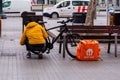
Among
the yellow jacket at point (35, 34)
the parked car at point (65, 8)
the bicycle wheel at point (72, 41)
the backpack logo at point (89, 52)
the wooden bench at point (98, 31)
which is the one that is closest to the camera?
the backpack logo at point (89, 52)

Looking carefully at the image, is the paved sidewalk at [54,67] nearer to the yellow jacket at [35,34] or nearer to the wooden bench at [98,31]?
the yellow jacket at [35,34]

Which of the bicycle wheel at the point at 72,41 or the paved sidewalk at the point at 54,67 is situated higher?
the bicycle wheel at the point at 72,41

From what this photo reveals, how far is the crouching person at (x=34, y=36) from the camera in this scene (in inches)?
545

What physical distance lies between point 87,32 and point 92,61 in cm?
364

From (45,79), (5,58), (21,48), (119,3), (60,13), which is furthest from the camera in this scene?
(119,3)

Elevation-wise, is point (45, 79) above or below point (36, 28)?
below

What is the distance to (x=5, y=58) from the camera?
14.0 m

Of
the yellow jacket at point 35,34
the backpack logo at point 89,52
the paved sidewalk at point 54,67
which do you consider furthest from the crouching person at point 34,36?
the backpack logo at point 89,52

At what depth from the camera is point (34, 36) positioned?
1384cm

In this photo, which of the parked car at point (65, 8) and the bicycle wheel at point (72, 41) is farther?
the parked car at point (65, 8)

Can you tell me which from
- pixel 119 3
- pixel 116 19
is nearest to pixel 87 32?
pixel 116 19

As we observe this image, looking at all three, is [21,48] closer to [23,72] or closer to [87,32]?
[87,32]

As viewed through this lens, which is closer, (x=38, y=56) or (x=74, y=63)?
(x=74, y=63)

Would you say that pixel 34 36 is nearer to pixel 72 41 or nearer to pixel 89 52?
pixel 72 41
